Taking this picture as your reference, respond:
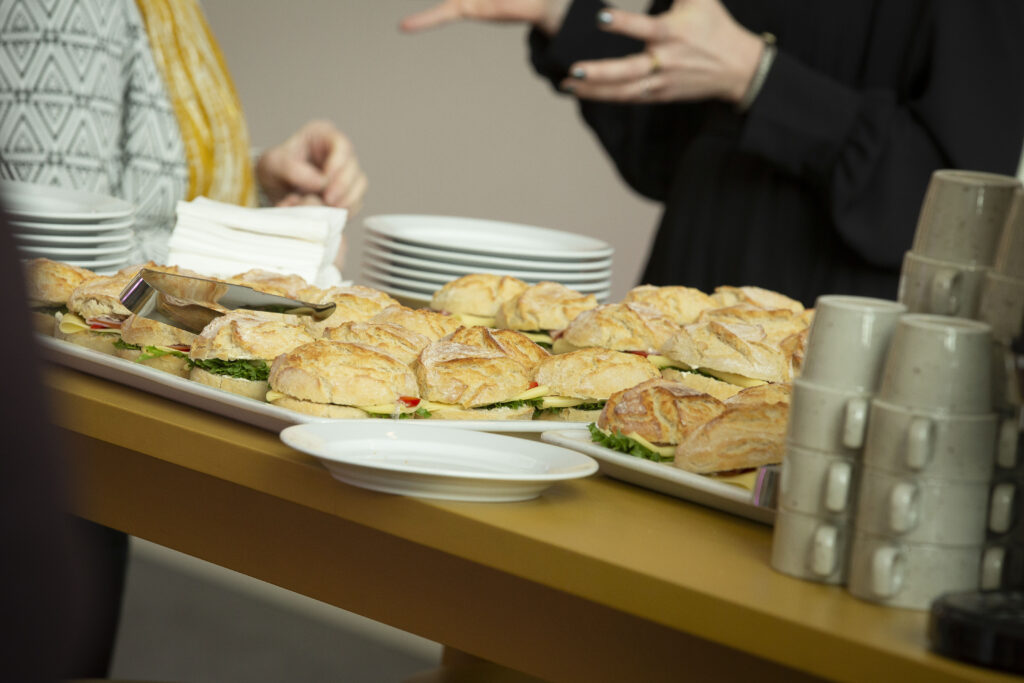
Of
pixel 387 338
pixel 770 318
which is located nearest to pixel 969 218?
pixel 387 338

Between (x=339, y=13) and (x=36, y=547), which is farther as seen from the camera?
(x=339, y=13)

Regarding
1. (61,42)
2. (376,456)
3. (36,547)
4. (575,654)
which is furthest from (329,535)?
(61,42)

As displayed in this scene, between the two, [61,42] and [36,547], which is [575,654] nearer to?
[36,547]

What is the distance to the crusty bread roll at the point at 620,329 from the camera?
155 centimetres

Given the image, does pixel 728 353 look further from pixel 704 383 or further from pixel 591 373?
pixel 591 373

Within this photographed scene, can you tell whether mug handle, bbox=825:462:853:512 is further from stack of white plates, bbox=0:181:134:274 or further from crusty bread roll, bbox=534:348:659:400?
stack of white plates, bbox=0:181:134:274

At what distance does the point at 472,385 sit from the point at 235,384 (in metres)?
0.25

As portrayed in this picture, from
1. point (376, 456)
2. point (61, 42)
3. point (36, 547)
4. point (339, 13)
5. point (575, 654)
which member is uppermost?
point (339, 13)

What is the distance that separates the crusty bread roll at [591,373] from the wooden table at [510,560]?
0.26 metres

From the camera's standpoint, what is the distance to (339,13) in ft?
18.0

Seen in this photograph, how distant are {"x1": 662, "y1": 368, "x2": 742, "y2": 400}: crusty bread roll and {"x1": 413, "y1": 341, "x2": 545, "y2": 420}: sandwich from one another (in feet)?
0.63

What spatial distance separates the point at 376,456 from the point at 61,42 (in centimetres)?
140

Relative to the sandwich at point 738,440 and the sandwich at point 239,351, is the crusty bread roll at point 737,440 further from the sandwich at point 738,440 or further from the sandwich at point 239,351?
the sandwich at point 239,351

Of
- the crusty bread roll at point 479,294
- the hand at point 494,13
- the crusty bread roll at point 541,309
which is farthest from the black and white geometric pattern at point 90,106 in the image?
the crusty bread roll at point 541,309
